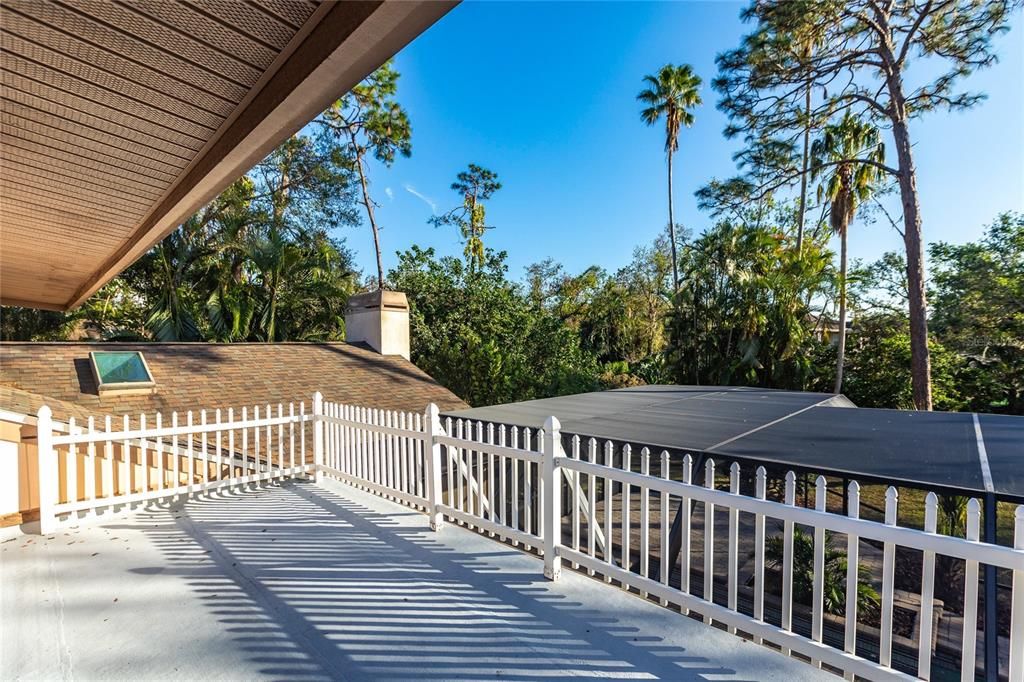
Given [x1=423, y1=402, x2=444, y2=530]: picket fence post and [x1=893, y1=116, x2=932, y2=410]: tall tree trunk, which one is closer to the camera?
[x1=423, y1=402, x2=444, y2=530]: picket fence post

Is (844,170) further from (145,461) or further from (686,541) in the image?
(145,461)

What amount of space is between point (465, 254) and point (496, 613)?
2610 centimetres

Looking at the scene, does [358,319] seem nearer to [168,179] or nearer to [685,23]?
[168,179]

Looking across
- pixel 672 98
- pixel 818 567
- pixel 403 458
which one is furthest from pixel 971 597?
pixel 672 98

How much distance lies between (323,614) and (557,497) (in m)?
1.68

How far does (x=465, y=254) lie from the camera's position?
2783 cm

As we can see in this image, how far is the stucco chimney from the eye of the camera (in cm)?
1051

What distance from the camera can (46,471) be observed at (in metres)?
3.90

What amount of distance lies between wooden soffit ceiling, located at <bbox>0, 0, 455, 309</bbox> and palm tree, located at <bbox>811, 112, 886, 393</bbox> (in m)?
15.1

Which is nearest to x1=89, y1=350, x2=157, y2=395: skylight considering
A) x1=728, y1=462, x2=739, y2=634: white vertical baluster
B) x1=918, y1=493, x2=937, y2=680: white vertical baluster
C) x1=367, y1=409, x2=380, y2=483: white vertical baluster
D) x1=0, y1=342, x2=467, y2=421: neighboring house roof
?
x1=0, y1=342, x2=467, y2=421: neighboring house roof

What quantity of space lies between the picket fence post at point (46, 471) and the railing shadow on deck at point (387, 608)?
2.52 feet

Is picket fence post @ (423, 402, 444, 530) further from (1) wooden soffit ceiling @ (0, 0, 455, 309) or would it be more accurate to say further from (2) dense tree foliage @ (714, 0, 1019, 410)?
(2) dense tree foliage @ (714, 0, 1019, 410)

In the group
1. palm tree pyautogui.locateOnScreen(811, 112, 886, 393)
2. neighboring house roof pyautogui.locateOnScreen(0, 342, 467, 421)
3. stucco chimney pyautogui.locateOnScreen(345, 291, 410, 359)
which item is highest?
palm tree pyautogui.locateOnScreen(811, 112, 886, 393)

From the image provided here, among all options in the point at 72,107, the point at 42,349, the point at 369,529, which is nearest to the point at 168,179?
the point at 72,107
